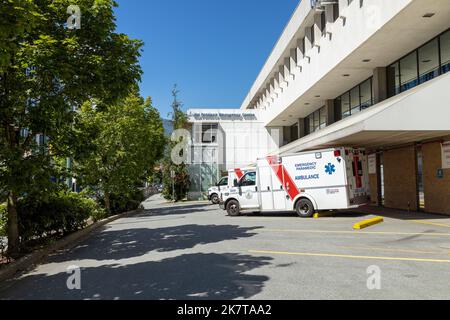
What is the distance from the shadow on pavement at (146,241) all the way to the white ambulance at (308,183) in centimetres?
358

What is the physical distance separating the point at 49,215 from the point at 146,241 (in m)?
2.90

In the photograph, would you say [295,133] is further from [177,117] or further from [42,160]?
[42,160]

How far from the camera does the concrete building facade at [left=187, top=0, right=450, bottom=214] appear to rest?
12.7 metres

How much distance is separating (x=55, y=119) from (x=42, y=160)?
107 centimetres

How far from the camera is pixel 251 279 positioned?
6.46 metres

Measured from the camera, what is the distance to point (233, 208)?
18.6 meters

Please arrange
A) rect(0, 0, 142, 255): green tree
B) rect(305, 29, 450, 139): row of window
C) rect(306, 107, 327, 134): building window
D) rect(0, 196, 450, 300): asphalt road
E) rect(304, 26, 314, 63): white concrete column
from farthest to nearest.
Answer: rect(306, 107, 327, 134): building window
rect(304, 26, 314, 63): white concrete column
rect(305, 29, 450, 139): row of window
rect(0, 0, 142, 255): green tree
rect(0, 196, 450, 300): asphalt road

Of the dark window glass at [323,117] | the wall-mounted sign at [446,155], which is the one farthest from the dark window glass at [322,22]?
the wall-mounted sign at [446,155]

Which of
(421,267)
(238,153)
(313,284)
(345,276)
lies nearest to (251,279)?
(313,284)

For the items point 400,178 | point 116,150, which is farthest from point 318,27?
point 116,150

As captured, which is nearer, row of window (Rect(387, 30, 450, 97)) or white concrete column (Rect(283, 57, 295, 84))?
row of window (Rect(387, 30, 450, 97))

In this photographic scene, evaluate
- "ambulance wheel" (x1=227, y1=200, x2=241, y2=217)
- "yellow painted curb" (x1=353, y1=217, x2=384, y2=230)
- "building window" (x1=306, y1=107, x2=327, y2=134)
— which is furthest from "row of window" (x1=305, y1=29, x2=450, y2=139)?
"ambulance wheel" (x1=227, y1=200, x2=241, y2=217)

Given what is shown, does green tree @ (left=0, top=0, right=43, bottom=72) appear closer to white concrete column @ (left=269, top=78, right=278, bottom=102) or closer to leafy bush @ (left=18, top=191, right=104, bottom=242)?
leafy bush @ (left=18, top=191, right=104, bottom=242)

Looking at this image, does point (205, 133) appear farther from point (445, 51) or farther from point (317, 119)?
point (445, 51)
